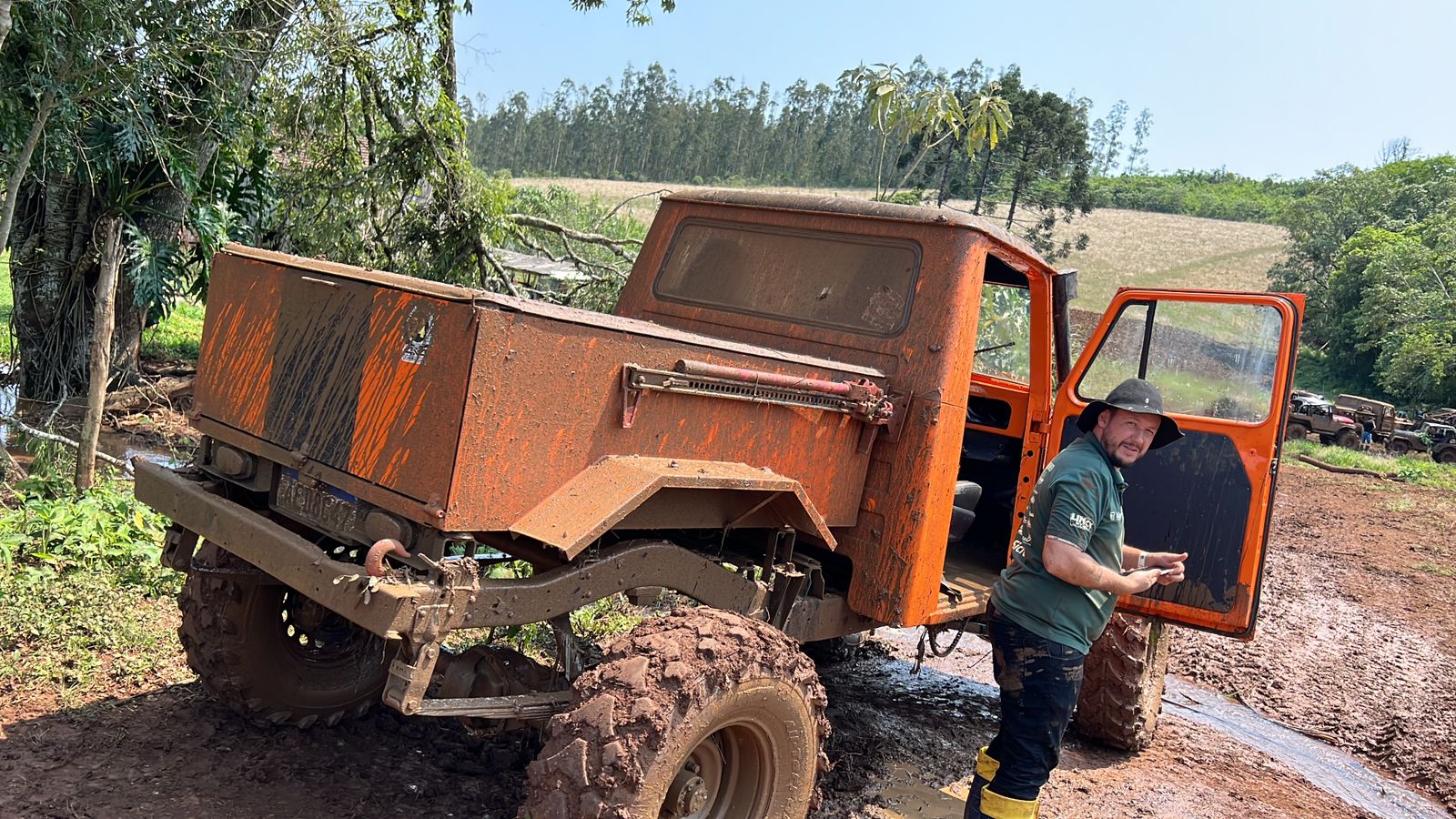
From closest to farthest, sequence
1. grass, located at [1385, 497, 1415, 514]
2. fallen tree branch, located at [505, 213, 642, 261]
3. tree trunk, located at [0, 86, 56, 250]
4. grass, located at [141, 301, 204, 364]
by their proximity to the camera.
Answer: tree trunk, located at [0, 86, 56, 250]
fallen tree branch, located at [505, 213, 642, 261]
grass, located at [141, 301, 204, 364]
grass, located at [1385, 497, 1415, 514]

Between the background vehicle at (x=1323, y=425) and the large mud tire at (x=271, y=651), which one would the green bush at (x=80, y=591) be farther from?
the background vehicle at (x=1323, y=425)

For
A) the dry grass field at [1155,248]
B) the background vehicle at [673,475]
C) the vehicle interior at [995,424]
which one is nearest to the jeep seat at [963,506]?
the background vehicle at [673,475]

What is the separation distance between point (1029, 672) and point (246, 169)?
838 cm

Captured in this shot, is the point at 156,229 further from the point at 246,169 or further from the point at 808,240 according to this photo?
the point at 808,240

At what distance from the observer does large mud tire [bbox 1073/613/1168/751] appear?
5.24 meters

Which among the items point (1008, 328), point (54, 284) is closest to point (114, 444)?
point (54, 284)

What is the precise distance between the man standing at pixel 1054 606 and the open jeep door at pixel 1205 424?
126cm

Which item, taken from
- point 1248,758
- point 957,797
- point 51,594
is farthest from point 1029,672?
point 51,594

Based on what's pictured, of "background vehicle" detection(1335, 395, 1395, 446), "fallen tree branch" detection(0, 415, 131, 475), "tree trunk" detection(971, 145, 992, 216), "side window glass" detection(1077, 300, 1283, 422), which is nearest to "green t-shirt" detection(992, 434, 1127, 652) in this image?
"side window glass" detection(1077, 300, 1283, 422)

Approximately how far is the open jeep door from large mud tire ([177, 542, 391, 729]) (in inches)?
123

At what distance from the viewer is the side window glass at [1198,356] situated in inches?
185

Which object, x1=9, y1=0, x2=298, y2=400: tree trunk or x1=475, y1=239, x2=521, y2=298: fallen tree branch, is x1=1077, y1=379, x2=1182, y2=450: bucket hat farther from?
x1=475, y1=239, x2=521, y2=298: fallen tree branch

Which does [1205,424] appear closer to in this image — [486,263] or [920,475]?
[920,475]

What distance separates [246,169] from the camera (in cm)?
954
